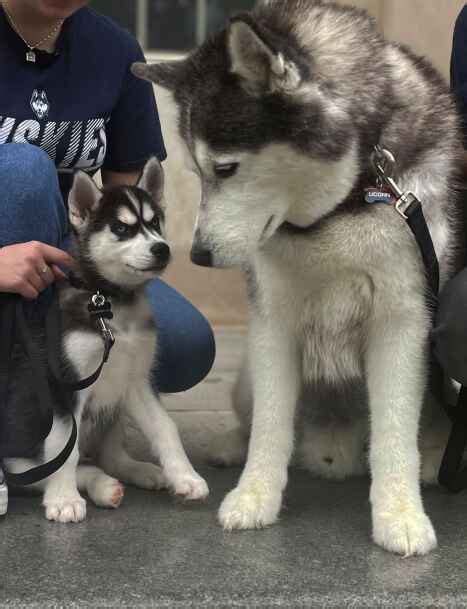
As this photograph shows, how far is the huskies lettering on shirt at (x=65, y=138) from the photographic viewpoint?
272 centimetres

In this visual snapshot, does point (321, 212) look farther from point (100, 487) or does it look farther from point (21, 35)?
point (21, 35)

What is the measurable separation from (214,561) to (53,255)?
0.94 metres

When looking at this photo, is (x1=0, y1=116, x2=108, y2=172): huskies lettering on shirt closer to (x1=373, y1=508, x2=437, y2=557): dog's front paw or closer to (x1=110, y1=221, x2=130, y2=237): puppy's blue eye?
(x1=110, y1=221, x2=130, y2=237): puppy's blue eye

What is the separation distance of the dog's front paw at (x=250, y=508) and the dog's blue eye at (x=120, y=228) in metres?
0.79

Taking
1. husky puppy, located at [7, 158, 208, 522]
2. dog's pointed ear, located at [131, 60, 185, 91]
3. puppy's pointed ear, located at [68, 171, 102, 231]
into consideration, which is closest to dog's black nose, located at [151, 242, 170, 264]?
husky puppy, located at [7, 158, 208, 522]

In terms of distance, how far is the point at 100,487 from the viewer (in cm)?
250

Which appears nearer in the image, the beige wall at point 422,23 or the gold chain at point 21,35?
the gold chain at point 21,35

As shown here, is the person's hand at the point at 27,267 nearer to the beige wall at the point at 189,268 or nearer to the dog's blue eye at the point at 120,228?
the dog's blue eye at the point at 120,228

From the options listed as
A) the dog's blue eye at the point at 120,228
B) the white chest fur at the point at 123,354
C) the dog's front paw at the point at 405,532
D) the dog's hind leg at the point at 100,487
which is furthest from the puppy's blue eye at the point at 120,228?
the dog's front paw at the point at 405,532

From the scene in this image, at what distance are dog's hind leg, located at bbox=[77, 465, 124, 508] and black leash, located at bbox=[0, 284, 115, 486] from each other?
18 centimetres

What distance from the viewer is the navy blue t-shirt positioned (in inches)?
107

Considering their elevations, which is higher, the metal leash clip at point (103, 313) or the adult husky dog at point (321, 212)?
the adult husky dog at point (321, 212)

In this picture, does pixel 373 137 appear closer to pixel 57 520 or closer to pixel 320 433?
pixel 320 433

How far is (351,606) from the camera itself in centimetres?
191
